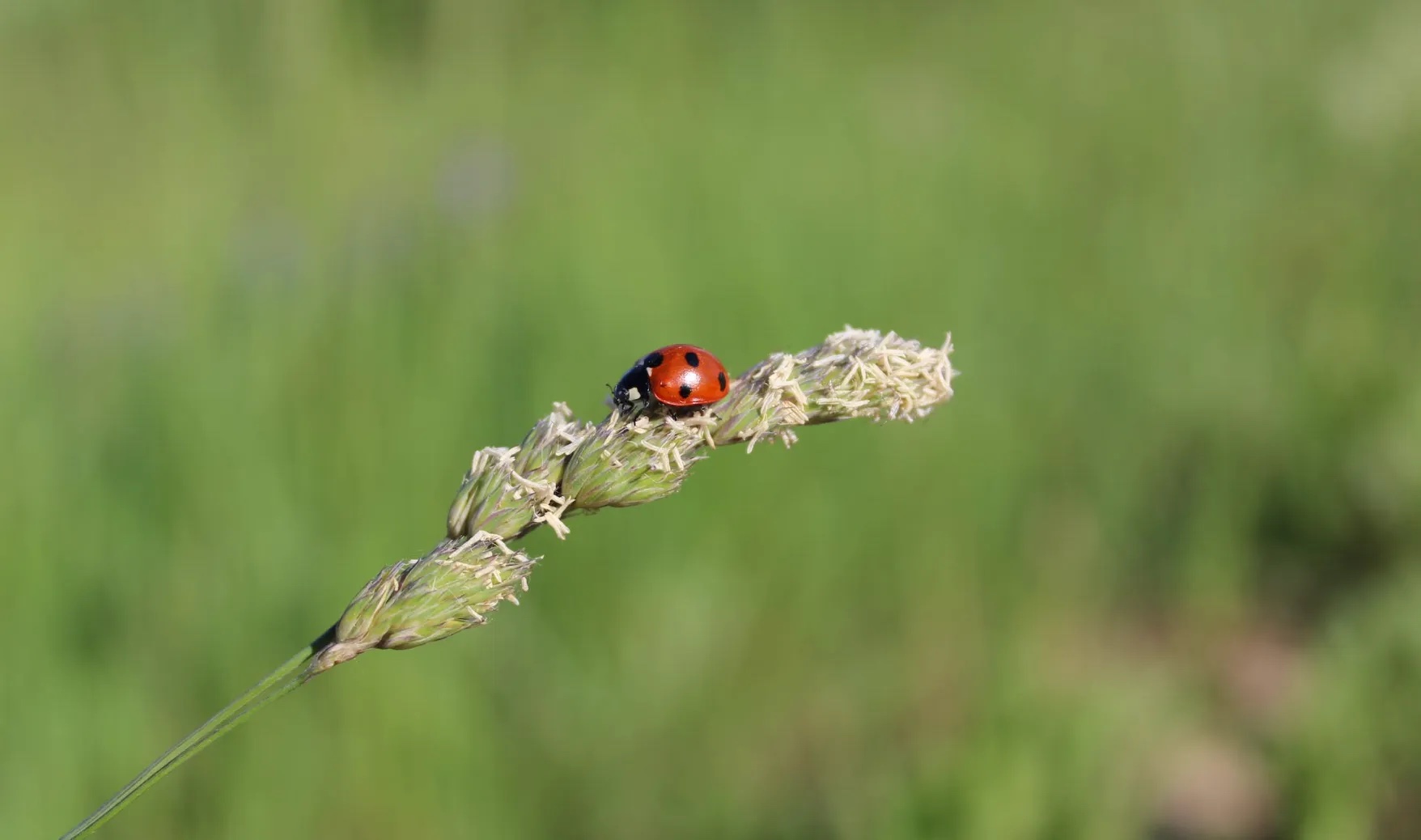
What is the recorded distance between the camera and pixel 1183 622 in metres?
3.67

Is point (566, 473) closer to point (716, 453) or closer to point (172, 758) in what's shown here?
point (172, 758)

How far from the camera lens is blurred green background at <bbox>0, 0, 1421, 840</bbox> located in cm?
266

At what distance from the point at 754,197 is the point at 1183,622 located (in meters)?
2.23

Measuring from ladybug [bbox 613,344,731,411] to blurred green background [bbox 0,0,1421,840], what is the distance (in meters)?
1.42

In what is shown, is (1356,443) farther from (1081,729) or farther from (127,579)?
(127,579)

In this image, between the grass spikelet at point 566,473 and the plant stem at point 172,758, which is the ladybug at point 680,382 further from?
the plant stem at point 172,758

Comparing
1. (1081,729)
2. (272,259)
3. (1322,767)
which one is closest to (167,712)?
(272,259)

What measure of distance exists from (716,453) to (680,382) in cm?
223

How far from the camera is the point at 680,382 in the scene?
1255mm

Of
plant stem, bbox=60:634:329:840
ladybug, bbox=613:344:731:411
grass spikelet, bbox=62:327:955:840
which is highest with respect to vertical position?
ladybug, bbox=613:344:731:411

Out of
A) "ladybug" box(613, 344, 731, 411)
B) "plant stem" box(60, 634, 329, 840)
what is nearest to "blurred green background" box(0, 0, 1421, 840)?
"ladybug" box(613, 344, 731, 411)

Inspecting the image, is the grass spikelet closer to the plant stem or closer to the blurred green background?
the plant stem

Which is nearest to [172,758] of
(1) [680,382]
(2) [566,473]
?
(2) [566,473]

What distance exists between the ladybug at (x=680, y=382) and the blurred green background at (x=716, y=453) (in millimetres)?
1423
